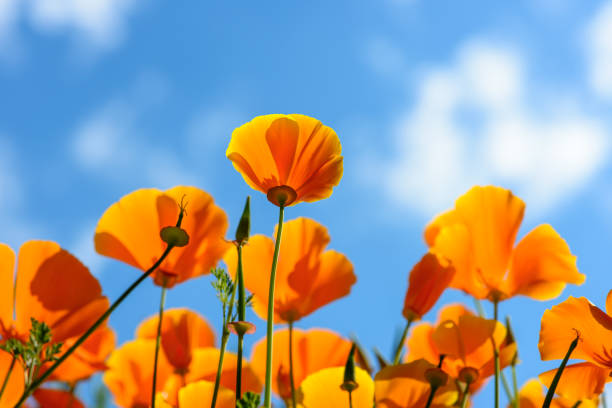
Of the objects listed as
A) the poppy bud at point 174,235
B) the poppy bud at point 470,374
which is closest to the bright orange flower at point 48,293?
the poppy bud at point 174,235

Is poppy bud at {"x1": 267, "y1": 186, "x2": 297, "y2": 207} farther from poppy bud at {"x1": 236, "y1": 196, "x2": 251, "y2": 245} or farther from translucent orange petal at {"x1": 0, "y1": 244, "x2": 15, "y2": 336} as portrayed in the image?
translucent orange petal at {"x1": 0, "y1": 244, "x2": 15, "y2": 336}

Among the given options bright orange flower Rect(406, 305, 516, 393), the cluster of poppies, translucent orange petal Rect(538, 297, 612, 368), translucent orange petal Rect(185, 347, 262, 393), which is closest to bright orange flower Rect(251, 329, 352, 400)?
the cluster of poppies

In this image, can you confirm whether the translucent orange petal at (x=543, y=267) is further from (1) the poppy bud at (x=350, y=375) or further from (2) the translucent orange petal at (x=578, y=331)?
(1) the poppy bud at (x=350, y=375)

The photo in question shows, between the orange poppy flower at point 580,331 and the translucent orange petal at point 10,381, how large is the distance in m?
0.74

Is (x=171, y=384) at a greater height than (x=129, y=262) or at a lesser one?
lesser

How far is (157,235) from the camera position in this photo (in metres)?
1.22

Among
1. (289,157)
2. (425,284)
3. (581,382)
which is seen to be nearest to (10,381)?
(289,157)

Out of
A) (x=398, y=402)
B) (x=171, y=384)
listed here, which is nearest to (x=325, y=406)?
(x=398, y=402)

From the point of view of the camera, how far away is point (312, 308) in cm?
136

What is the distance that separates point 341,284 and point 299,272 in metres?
0.10

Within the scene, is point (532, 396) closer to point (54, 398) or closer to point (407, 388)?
point (407, 388)

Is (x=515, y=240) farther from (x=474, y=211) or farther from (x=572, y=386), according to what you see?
(x=572, y=386)

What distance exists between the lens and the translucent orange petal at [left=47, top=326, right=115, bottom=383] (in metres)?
1.34

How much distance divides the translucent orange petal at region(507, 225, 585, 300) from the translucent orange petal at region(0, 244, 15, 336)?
36.5 inches
